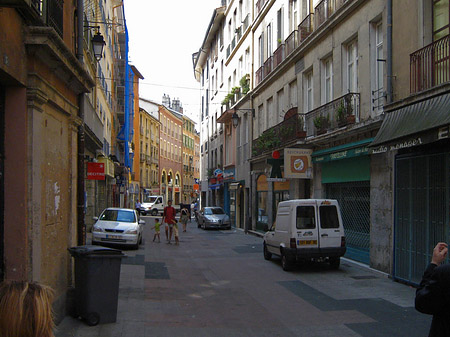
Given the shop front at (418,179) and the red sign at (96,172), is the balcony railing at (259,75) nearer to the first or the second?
the red sign at (96,172)

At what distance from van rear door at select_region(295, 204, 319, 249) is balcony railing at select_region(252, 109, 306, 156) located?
214 inches

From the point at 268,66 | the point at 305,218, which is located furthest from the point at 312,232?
the point at 268,66

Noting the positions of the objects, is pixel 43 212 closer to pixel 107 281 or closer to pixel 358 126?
pixel 107 281

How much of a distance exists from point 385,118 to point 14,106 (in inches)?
339

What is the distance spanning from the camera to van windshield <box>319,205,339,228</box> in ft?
42.9

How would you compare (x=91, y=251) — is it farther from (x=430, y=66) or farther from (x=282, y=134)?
(x=282, y=134)

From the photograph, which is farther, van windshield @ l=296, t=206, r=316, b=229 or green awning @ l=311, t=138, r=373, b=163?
green awning @ l=311, t=138, r=373, b=163

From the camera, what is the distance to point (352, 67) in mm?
15047

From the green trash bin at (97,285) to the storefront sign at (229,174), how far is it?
25.6 meters

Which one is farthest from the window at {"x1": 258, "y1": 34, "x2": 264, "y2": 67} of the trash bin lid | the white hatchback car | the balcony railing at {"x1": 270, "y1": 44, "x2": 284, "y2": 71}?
the trash bin lid

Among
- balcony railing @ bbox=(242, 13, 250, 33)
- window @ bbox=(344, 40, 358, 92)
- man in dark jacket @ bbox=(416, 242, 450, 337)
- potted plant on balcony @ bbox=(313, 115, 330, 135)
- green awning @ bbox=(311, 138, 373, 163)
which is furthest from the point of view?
balcony railing @ bbox=(242, 13, 250, 33)

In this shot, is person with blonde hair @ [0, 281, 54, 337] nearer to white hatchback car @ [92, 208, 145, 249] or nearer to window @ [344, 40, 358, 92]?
window @ [344, 40, 358, 92]

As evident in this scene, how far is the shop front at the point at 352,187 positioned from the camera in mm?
13742

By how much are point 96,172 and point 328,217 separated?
7.77 meters
